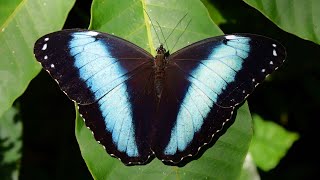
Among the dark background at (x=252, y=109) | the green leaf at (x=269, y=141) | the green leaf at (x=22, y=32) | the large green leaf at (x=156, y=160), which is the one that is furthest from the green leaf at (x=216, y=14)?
the green leaf at (x=22, y=32)

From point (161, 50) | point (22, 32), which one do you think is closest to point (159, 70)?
point (161, 50)

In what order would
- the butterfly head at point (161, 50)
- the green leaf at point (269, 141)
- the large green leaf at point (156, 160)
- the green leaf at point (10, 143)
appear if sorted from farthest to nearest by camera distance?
the green leaf at point (269, 141)
the green leaf at point (10, 143)
the butterfly head at point (161, 50)
the large green leaf at point (156, 160)

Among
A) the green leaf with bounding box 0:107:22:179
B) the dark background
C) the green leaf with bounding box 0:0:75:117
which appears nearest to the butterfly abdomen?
the green leaf with bounding box 0:0:75:117

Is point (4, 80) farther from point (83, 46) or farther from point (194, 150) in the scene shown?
point (194, 150)

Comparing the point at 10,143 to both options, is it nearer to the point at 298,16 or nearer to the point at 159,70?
the point at 159,70

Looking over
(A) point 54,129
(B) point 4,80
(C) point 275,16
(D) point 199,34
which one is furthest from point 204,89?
(A) point 54,129

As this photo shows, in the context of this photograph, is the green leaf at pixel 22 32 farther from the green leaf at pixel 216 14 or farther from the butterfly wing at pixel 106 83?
the green leaf at pixel 216 14
